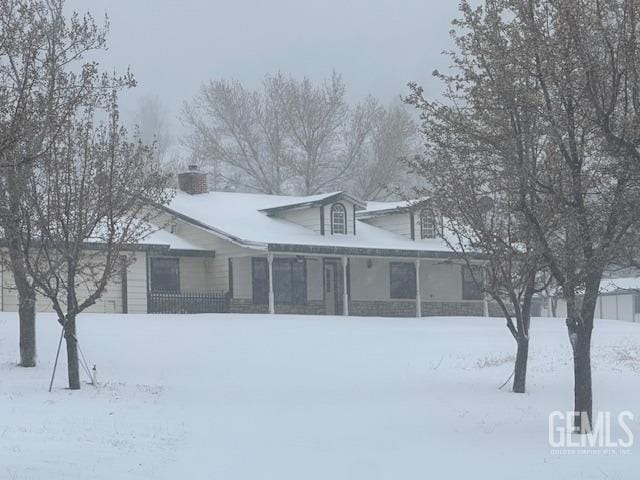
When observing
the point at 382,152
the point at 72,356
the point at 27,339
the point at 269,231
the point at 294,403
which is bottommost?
the point at 294,403

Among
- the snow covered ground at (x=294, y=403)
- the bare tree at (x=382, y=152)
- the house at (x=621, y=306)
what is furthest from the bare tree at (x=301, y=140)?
the snow covered ground at (x=294, y=403)

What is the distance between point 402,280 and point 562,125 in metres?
24.9

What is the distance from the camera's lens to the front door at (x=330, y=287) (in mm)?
34406

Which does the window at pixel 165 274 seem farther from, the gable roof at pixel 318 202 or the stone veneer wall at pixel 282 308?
the gable roof at pixel 318 202

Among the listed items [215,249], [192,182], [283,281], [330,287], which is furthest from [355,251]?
[192,182]

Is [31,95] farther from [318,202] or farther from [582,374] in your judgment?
[318,202]

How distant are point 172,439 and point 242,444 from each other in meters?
0.87

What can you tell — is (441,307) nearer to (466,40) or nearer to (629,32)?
(466,40)

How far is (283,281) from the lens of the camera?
109ft

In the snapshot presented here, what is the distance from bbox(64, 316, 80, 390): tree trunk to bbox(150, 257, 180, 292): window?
47.8ft

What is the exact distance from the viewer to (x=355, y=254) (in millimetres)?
31922

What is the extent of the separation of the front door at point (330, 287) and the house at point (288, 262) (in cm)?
4

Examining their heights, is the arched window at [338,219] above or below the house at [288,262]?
above

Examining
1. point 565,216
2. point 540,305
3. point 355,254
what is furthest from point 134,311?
point 540,305
